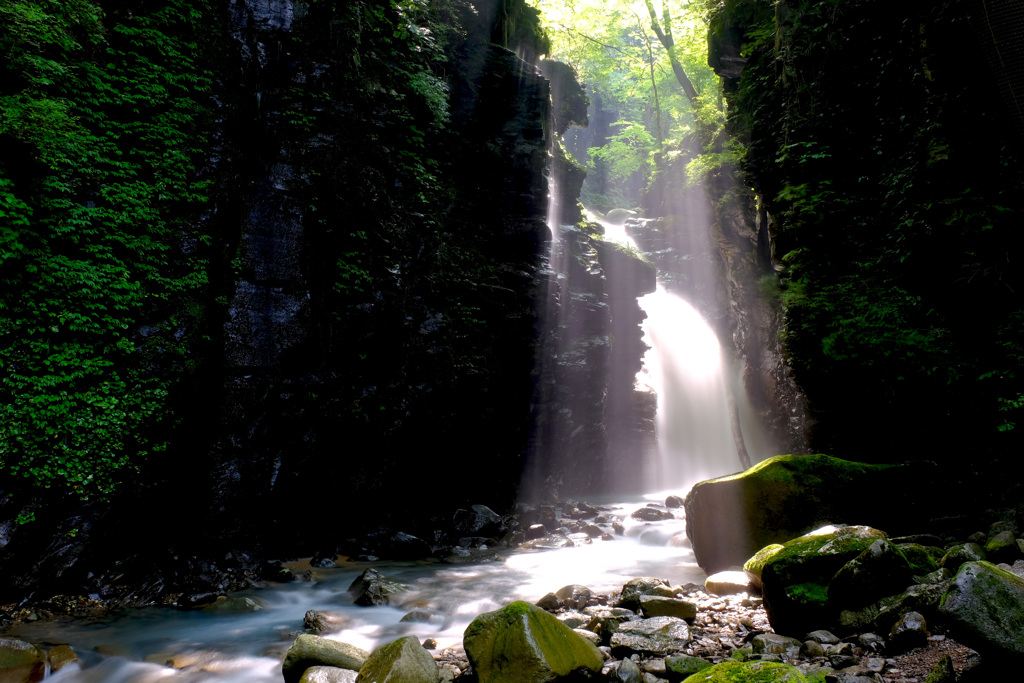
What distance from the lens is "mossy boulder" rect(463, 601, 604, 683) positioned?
11.9ft

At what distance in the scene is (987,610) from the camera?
121 inches

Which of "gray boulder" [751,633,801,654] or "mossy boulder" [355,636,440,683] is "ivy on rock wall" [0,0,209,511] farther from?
"gray boulder" [751,633,801,654]

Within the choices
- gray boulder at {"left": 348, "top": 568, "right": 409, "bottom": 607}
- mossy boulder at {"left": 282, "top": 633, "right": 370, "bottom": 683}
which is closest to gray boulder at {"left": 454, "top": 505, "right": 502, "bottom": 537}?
gray boulder at {"left": 348, "top": 568, "right": 409, "bottom": 607}

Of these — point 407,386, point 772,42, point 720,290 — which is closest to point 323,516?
point 407,386

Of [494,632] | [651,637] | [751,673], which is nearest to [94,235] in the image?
[494,632]

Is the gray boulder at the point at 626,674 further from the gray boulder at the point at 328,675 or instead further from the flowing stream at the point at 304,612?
the flowing stream at the point at 304,612

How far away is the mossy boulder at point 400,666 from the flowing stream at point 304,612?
1706mm

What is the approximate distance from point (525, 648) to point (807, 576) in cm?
276

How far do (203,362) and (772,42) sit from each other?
13431mm

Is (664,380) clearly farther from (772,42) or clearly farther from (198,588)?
(198,588)

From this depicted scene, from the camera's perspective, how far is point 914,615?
3830 millimetres

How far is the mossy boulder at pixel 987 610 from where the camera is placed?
9.67 ft

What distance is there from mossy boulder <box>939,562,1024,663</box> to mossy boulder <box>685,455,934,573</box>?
10.9 ft

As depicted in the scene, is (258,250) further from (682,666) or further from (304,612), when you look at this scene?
(682,666)
